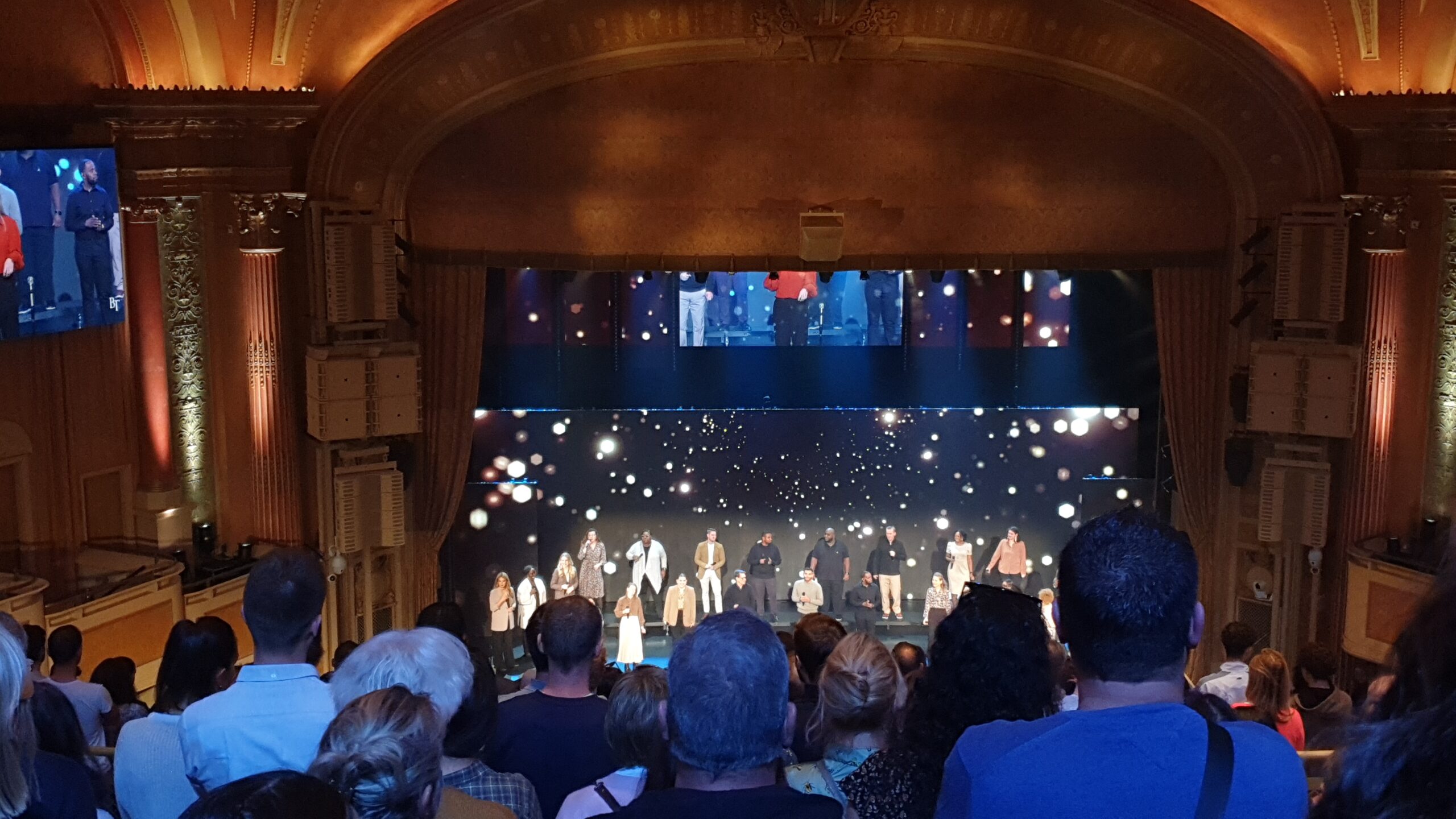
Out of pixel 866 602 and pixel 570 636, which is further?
pixel 866 602

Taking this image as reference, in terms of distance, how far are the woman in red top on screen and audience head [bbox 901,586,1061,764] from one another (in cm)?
725

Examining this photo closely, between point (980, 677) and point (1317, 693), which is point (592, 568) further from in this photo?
point (980, 677)

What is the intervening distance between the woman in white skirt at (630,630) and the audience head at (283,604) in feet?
27.8

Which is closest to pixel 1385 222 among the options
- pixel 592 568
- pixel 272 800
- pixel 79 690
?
pixel 592 568

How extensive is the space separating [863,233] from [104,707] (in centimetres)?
730

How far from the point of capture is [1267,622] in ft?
35.8

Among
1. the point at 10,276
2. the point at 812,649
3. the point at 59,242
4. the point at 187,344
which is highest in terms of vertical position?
the point at 59,242

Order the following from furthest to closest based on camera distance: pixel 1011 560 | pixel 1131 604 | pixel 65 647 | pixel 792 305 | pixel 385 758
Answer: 1. pixel 1011 560
2. pixel 792 305
3. pixel 65 647
4. pixel 385 758
5. pixel 1131 604

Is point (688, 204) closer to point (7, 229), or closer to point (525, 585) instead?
point (525, 585)

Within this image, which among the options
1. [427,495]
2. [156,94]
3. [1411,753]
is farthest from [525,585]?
[1411,753]

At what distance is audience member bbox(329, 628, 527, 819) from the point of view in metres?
3.00

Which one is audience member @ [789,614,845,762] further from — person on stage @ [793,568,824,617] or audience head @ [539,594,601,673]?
person on stage @ [793,568,824,617]

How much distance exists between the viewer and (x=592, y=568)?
1209 centimetres

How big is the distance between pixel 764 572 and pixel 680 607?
0.74m
